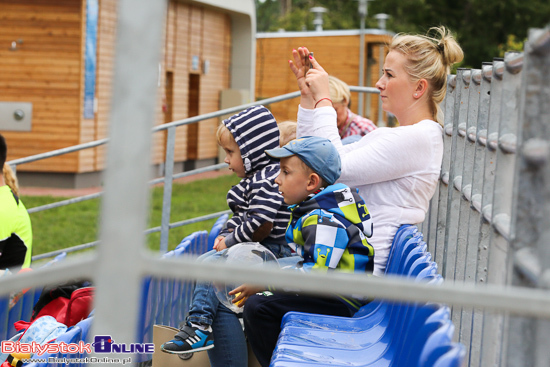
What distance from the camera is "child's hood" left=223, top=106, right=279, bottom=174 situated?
3.67m

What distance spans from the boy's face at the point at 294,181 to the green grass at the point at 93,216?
4.64 m

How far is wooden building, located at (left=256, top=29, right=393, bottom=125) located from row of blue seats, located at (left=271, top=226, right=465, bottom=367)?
15.2m

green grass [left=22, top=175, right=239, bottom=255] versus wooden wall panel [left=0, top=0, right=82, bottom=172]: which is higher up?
wooden wall panel [left=0, top=0, right=82, bottom=172]

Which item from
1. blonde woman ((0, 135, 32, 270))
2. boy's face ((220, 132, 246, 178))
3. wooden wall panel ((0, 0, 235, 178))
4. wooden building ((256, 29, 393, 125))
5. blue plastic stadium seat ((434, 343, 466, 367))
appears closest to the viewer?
blue plastic stadium seat ((434, 343, 466, 367))

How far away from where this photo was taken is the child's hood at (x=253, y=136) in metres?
3.67

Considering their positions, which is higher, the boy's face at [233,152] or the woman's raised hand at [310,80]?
the woman's raised hand at [310,80]

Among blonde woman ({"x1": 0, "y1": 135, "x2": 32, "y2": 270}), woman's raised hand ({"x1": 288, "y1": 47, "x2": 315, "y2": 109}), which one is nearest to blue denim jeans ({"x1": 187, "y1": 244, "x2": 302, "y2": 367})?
woman's raised hand ({"x1": 288, "y1": 47, "x2": 315, "y2": 109})

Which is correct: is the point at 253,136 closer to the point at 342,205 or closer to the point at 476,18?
the point at 342,205

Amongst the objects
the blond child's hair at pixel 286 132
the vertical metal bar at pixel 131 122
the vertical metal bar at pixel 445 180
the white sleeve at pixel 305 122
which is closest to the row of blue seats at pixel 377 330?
the vertical metal bar at pixel 445 180

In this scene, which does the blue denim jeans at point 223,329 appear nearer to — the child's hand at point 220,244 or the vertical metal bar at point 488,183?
the child's hand at point 220,244

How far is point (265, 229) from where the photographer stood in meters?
3.51

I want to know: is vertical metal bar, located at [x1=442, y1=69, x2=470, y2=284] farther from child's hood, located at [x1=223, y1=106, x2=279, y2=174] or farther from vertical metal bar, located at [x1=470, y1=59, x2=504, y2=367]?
child's hood, located at [x1=223, y1=106, x2=279, y2=174]

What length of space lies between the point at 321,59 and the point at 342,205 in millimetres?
17049

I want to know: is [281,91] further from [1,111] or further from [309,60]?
[309,60]
